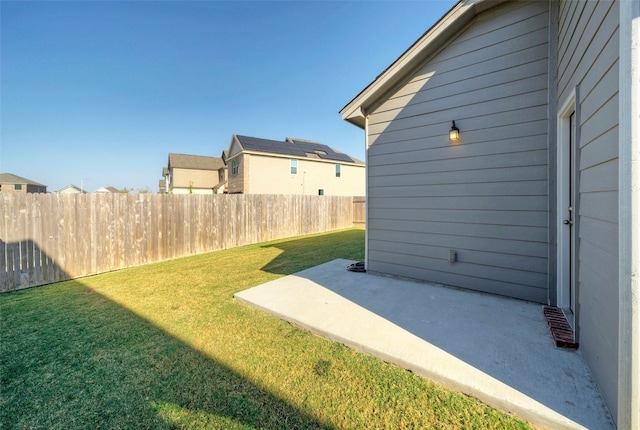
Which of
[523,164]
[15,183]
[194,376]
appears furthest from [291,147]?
[15,183]

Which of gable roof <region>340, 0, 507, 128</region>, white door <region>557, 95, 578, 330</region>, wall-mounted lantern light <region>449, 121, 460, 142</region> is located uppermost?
gable roof <region>340, 0, 507, 128</region>

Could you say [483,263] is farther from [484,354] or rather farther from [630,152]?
[630,152]

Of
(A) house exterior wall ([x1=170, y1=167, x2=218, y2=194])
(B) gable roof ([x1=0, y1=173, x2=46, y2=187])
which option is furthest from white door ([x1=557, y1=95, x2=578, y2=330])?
(B) gable roof ([x1=0, y1=173, x2=46, y2=187])

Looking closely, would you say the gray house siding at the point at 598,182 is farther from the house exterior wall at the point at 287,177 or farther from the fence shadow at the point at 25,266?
the house exterior wall at the point at 287,177

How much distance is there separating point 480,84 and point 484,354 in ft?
11.4

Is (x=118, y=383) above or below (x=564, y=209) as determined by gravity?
below

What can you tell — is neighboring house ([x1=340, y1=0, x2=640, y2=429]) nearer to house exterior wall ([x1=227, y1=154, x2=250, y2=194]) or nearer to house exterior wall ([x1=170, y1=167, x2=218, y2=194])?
house exterior wall ([x1=227, y1=154, x2=250, y2=194])

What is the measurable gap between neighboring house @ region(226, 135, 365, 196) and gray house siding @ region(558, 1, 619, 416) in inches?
631

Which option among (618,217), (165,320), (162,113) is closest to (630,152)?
(618,217)

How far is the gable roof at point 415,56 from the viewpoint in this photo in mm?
3482

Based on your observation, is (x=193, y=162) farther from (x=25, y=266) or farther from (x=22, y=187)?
(x=22, y=187)

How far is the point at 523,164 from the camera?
10.8 ft

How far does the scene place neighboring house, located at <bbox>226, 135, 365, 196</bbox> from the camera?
55.7 ft

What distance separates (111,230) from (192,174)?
23.4 meters
